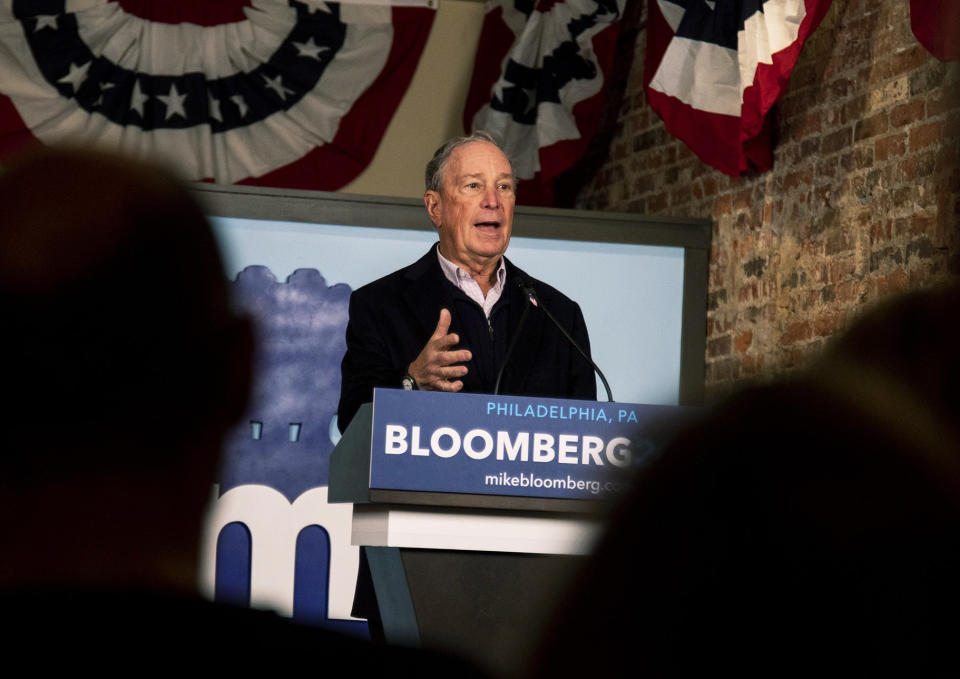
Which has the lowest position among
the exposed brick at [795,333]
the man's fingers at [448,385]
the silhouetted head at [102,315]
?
the silhouetted head at [102,315]

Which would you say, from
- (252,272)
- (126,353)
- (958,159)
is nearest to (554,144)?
(252,272)

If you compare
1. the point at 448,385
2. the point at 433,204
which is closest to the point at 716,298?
the point at 433,204

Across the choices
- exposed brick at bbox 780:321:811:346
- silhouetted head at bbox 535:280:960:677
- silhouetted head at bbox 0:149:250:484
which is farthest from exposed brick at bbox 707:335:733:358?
silhouetted head at bbox 535:280:960:677

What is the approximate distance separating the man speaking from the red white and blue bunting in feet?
8.82

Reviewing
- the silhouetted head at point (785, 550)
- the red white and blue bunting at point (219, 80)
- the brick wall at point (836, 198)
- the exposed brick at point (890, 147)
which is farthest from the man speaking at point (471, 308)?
the red white and blue bunting at point (219, 80)

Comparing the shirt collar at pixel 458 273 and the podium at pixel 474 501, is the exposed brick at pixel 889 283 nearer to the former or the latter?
the shirt collar at pixel 458 273

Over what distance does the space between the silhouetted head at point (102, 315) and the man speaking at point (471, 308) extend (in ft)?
6.97

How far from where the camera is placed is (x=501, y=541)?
2170 mm

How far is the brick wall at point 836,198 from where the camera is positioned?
382 centimetres

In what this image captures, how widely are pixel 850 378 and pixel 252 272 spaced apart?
470cm

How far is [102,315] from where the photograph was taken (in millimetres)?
582

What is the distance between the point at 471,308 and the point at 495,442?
1.08 meters

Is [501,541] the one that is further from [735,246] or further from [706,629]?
[735,246]

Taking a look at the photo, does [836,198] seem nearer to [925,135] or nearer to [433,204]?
[925,135]
